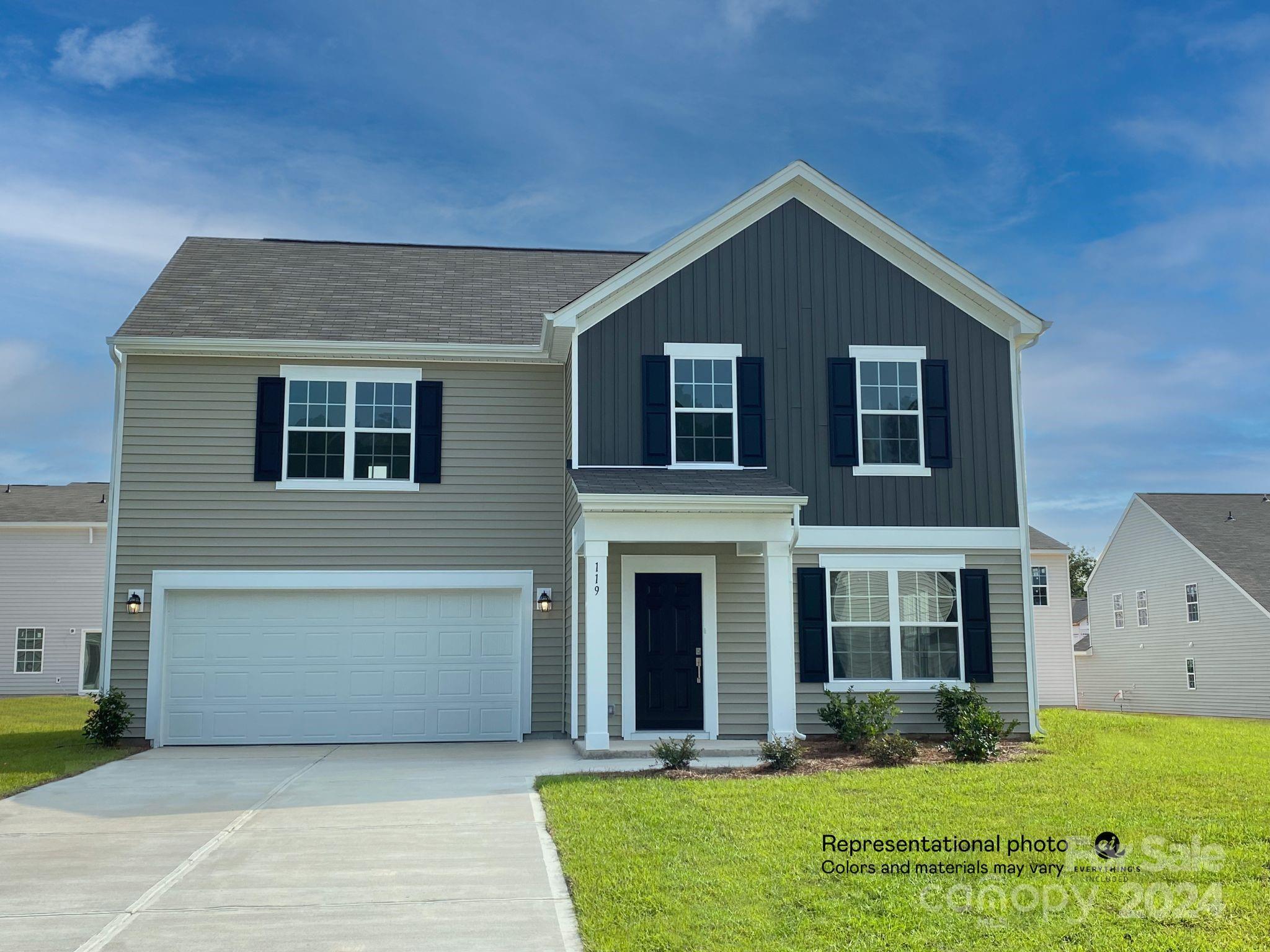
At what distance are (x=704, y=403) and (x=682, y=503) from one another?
84.8 inches

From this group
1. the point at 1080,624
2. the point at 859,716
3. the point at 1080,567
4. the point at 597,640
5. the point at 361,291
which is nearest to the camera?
the point at 597,640

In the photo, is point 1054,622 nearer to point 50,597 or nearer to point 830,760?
point 830,760

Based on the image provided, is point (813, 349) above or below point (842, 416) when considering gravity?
above

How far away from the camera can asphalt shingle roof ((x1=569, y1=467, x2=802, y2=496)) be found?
41.2ft

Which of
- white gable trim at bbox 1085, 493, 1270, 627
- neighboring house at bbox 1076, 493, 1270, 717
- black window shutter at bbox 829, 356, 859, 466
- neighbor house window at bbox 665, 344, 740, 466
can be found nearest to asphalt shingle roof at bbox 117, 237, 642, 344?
neighbor house window at bbox 665, 344, 740, 466

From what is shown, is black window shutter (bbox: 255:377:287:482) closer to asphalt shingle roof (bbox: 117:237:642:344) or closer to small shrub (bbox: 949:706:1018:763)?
asphalt shingle roof (bbox: 117:237:642:344)

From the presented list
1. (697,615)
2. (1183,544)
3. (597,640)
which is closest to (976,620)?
(697,615)

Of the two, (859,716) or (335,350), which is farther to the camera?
(335,350)

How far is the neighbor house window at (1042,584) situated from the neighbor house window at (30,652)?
2727 centimetres

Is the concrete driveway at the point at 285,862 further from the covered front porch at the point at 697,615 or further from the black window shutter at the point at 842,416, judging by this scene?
the black window shutter at the point at 842,416

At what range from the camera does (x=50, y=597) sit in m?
28.0

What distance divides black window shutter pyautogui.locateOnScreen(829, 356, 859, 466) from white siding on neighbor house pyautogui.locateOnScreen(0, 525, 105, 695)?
21452mm

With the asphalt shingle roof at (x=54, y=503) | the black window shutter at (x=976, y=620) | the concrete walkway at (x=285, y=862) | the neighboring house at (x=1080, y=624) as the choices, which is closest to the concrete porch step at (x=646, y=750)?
the concrete walkway at (x=285, y=862)

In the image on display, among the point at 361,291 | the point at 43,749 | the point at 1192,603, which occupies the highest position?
the point at 361,291
